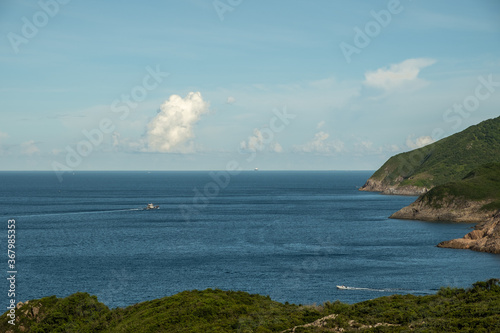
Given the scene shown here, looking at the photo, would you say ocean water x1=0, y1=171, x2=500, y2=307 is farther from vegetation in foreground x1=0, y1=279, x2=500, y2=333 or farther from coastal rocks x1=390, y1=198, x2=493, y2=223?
vegetation in foreground x1=0, y1=279, x2=500, y2=333

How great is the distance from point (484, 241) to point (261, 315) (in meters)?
88.5

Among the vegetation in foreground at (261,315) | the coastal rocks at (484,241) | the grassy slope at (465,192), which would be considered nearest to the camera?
the vegetation in foreground at (261,315)

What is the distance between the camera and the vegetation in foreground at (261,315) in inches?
1633

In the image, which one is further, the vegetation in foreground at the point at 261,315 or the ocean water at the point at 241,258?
the ocean water at the point at 241,258

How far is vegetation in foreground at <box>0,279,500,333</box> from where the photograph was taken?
41.5 meters

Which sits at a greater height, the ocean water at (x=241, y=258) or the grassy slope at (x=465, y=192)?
the grassy slope at (x=465, y=192)

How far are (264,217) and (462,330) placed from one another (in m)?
151

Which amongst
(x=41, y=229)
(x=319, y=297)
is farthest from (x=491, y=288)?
(x=41, y=229)

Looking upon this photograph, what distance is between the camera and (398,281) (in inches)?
3588

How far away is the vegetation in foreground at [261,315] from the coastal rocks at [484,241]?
74.3 metres

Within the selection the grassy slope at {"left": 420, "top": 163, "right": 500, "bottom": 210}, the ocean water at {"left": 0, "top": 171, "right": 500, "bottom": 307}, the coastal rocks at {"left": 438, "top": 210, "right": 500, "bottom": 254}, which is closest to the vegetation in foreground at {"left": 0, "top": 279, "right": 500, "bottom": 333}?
the ocean water at {"left": 0, "top": 171, "right": 500, "bottom": 307}

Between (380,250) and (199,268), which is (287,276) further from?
(380,250)

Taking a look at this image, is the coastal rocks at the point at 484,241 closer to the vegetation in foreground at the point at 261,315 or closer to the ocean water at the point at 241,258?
the ocean water at the point at 241,258

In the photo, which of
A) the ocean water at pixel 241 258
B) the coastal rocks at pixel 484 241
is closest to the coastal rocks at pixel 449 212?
the ocean water at pixel 241 258
